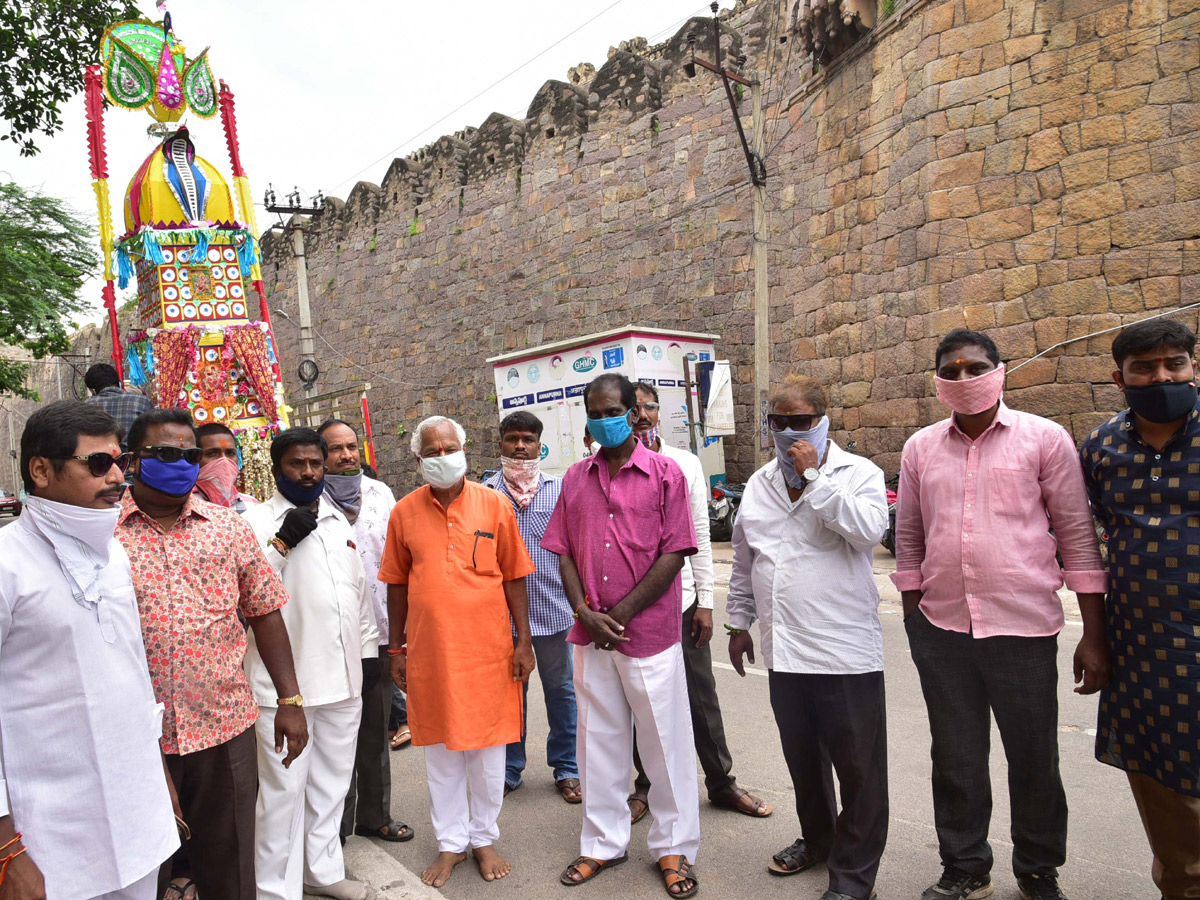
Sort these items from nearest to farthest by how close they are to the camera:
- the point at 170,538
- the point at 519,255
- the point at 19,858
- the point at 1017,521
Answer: the point at 19,858 < the point at 170,538 < the point at 1017,521 < the point at 519,255

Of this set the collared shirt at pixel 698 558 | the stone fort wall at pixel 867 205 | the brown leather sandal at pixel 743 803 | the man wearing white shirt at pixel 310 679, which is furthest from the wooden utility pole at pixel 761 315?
the man wearing white shirt at pixel 310 679

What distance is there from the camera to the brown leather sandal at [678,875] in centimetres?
274

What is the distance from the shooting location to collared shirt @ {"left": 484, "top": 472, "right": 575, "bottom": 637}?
374 centimetres

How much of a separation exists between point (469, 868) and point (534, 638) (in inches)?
38.5

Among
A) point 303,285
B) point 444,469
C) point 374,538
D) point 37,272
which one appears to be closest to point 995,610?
point 444,469

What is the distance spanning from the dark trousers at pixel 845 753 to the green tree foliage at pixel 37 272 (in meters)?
13.2

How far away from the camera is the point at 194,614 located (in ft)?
7.25

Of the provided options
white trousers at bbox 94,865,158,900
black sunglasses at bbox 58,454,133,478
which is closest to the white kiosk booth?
black sunglasses at bbox 58,454,133,478

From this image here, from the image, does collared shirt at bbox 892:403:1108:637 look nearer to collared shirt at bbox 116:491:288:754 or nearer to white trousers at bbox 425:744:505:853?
white trousers at bbox 425:744:505:853

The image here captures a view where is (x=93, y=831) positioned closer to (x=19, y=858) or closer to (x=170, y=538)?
(x=19, y=858)

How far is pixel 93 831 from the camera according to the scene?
5.94 feet

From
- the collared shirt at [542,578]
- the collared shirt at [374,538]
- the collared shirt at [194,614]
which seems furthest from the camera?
the collared shirt at [542,578]

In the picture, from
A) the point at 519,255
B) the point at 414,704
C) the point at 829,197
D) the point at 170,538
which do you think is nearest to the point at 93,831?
the point at 170,538

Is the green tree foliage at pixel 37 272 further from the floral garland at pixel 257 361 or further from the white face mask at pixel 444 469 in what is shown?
the white face mask at pixel 444 469
